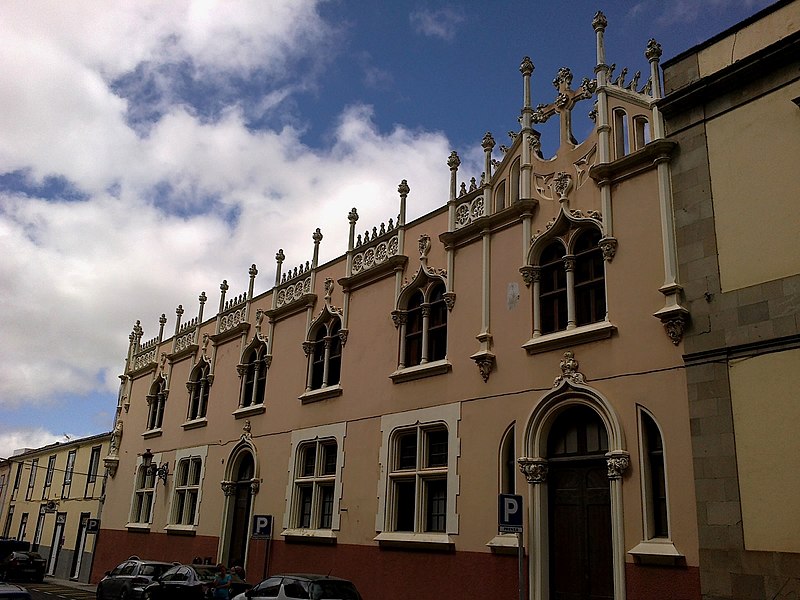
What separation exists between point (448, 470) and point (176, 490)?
1574 cm

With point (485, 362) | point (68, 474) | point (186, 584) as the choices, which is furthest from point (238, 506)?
point (68, 474)

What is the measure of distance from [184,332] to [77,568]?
14.1m

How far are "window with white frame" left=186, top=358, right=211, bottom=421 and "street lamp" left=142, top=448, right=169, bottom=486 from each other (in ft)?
7.66

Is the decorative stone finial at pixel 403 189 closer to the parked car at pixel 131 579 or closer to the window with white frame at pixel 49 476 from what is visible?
the parked car at pixel 131 579

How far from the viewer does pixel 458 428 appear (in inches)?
680

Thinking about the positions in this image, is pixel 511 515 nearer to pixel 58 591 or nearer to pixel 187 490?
pixel 187 490

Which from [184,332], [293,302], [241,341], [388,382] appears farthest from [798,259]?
[184,332]

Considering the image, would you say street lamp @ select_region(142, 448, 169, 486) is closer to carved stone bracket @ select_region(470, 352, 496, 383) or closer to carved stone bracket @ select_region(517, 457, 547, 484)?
carved stone bracket @ select_region(470, 352, 496, 383)

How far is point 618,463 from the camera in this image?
13508mm

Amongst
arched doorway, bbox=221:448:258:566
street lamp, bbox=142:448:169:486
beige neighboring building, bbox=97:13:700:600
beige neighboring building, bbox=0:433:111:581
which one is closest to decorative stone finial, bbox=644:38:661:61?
beige neighboring building, bbox=97:13:700:600

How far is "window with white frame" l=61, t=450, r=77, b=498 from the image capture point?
4109cm

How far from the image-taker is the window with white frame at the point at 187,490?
2803 centimetres

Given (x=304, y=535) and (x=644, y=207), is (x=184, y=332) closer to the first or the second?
(x=304, y=535)

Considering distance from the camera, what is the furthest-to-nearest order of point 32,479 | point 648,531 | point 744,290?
point 32,479 < point 648,531 < point 744,290
